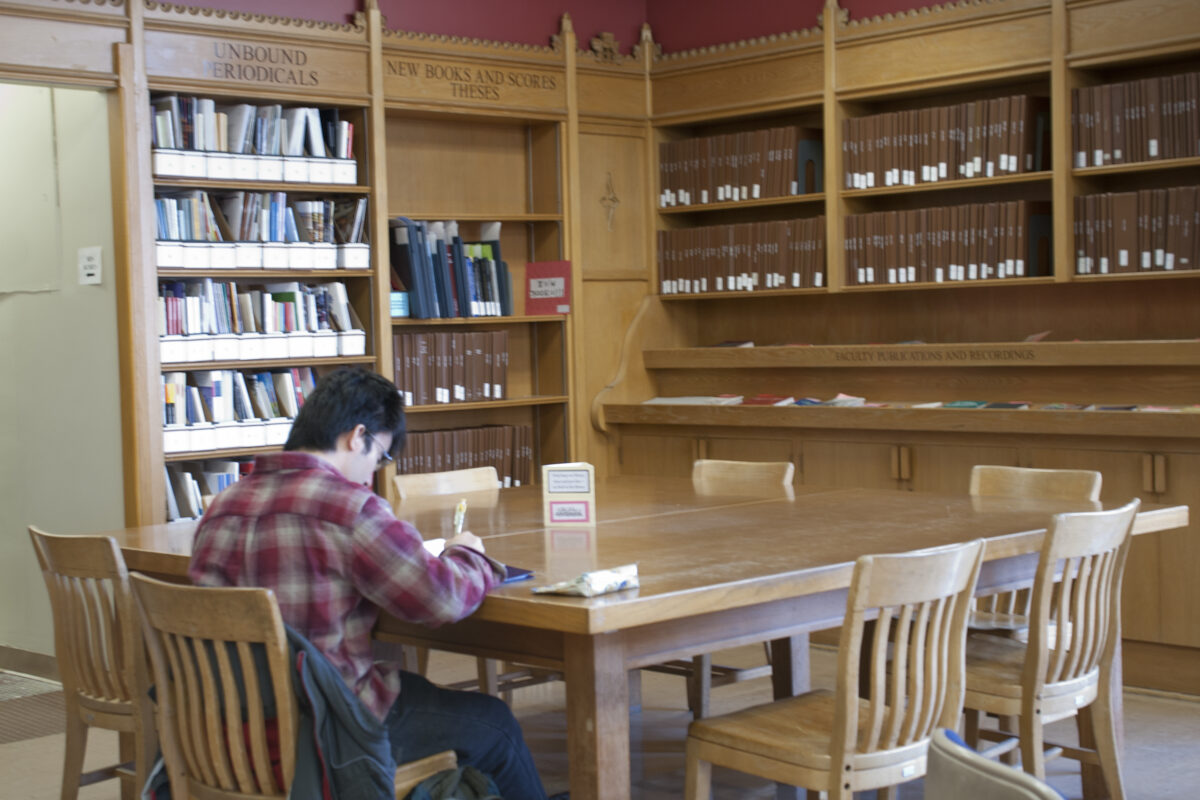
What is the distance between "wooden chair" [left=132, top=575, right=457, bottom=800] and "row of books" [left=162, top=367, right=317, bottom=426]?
281 cm

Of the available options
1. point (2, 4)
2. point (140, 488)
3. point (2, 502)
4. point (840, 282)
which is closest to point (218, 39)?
point (2, 4)

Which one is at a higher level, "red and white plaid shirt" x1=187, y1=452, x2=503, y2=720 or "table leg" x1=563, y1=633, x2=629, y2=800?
"red and white plaid shirt" x1=187, y1=452, x2=503, y2=720

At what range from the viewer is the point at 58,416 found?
5.73 meters

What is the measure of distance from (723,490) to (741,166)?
8.09ft

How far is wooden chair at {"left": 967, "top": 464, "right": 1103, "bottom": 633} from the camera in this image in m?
4.00

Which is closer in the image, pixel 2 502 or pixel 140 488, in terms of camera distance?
pixel 140 488

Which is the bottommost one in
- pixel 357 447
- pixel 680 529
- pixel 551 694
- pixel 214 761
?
pixel 551 694

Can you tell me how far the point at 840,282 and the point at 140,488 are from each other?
3.08 meters

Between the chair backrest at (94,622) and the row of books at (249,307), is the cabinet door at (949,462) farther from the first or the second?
the chair backrest at (94,622)

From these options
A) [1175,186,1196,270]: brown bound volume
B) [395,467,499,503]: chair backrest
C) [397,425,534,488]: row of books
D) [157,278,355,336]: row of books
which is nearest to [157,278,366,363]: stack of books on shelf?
[157,278,355,336]: row of books

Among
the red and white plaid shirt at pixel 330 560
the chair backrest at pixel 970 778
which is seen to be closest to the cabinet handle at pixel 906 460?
the red and white plaid shirt at pixel 330 560

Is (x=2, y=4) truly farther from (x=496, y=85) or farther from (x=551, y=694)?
(x=551, y=694)

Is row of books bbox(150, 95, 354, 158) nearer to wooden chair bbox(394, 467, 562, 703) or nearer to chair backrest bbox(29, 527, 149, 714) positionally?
wooden chair bbox(394, 467, 562, 703)

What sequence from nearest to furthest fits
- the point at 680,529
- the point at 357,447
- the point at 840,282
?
the point at 357,447, the point at 680,529, the point at 840,282
